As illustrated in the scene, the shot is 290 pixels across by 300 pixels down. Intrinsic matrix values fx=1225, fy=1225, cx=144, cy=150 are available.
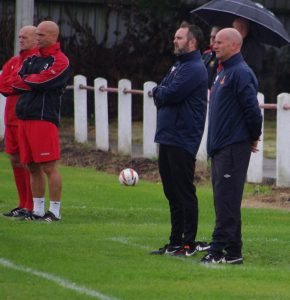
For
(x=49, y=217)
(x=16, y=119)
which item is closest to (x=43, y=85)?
(x=16, y=119)

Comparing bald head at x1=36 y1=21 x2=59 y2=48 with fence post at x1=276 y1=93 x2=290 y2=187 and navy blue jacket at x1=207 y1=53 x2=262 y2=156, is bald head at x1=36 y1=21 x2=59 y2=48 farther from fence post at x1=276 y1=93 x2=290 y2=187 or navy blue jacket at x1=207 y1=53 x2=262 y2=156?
fence post at x1=276 y1=93 x2=290 y2=187

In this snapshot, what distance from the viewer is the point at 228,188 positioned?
1020cm

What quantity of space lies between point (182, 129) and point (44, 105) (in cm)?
249

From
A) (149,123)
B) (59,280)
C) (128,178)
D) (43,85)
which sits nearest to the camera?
(59,280)

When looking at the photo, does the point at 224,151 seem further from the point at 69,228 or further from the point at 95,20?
the point at 95,20

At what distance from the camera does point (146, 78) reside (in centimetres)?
Answer: 2761

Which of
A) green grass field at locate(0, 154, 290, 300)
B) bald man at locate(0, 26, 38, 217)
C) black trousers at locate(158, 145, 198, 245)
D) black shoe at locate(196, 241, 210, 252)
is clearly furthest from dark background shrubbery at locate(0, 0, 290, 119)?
black trousers at locate(158, 145, 198, 245)

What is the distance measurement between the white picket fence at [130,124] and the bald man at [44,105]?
453 centimetres

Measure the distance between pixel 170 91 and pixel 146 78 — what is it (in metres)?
17.1

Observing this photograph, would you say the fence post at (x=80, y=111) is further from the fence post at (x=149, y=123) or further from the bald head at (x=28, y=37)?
the bald head at (x=28, y=37)

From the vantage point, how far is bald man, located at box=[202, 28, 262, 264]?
10125 millimetres

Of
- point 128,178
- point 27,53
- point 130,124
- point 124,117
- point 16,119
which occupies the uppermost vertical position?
point 27,53

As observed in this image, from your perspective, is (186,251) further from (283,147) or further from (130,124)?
(130,124)

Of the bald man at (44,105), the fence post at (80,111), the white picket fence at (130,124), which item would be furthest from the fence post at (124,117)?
the bald man at (44,105)
